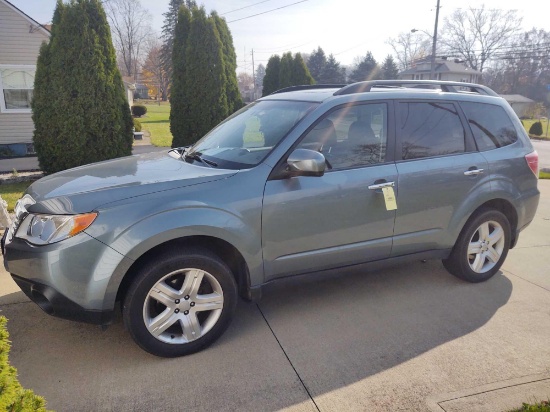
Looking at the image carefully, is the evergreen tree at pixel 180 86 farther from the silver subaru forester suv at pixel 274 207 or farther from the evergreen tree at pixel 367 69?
the evergreen tree at pixel 367 69

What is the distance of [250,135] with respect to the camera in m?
3.93

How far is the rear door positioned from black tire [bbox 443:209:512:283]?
0.20m

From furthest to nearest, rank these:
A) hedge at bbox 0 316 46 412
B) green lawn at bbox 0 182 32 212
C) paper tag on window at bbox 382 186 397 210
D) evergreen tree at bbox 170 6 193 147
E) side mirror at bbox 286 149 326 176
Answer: evergreen tree at bbox 170 6 193 147
green lawn at bbox 0 182 32 212
paper tag on window at bbox 382 186 397 210
side mirror at bbox 286 149 326 176
hedge at bbox 0 316 46 412

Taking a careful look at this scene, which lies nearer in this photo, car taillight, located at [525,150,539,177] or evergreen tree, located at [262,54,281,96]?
car taillight, located at [525,150,539,177]

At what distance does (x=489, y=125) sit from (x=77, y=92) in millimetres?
7104

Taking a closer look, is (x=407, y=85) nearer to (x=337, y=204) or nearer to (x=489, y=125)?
(x=489, y=125)

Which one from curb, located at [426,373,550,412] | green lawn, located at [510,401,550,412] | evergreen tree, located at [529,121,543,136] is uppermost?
evergreen tree, located at [529,121,543,136]

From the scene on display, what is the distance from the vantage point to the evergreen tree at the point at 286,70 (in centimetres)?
1828

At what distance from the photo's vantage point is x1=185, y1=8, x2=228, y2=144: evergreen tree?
1010 cm

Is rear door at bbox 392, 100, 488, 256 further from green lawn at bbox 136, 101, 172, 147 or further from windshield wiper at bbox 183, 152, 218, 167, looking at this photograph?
green lawn at bbox 136, 101, 172, 147

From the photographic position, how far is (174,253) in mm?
2992

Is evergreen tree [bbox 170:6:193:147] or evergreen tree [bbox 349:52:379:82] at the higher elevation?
evergreen tree [bbox 349:52:379:82]

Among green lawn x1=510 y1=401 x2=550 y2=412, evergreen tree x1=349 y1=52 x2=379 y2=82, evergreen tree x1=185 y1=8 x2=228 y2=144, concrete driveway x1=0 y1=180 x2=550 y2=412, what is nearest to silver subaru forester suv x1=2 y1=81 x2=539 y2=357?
concrete driveway x1=0 y1=180 x2=550 y2=412

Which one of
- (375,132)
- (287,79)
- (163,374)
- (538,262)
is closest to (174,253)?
(163,374)
